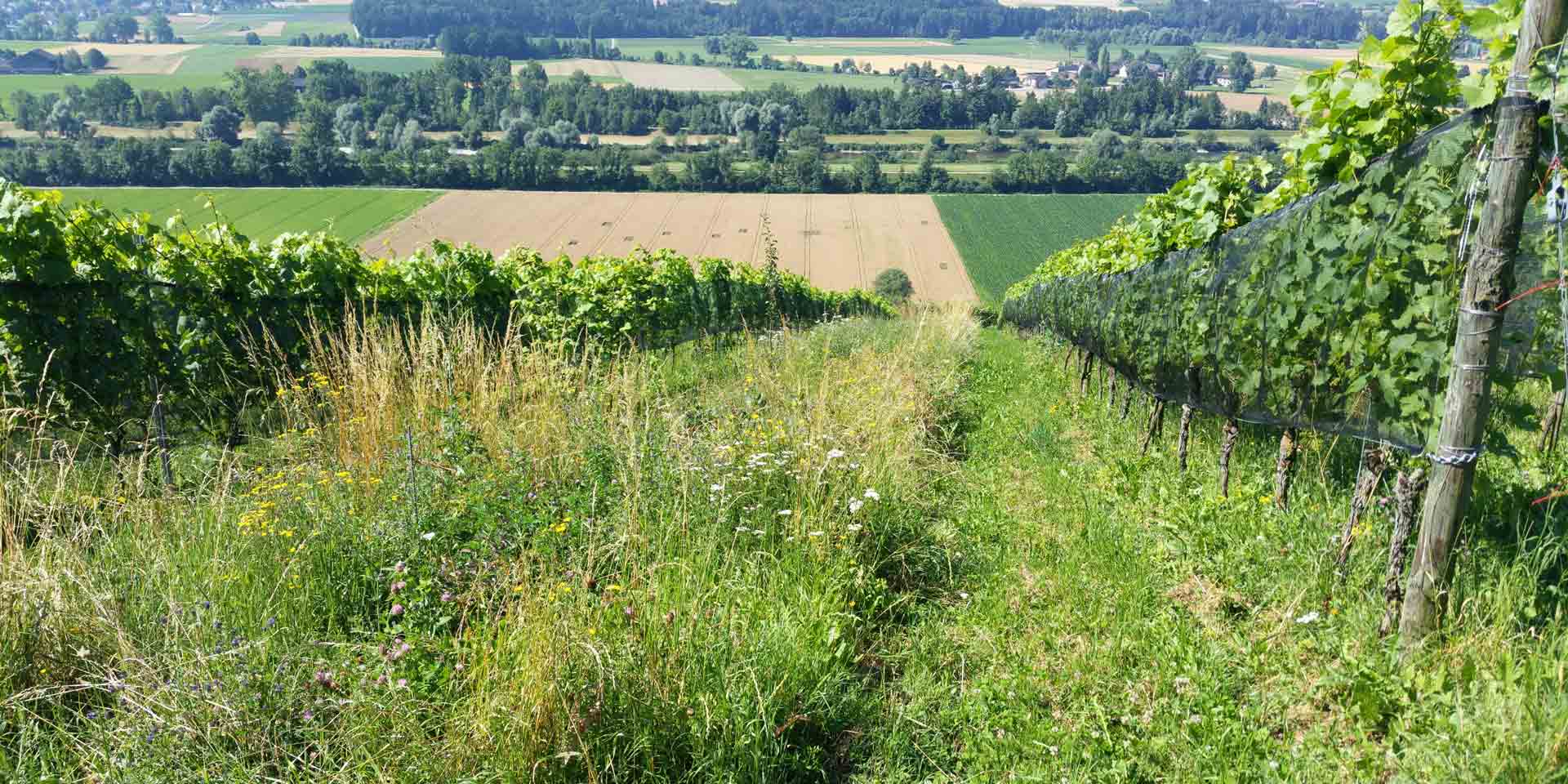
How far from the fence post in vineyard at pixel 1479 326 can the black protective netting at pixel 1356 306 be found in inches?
9.3

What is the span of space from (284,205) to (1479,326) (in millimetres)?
65733

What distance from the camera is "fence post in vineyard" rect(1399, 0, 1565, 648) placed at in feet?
8.32

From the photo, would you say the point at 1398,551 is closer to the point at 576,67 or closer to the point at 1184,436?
the point at 1184,436

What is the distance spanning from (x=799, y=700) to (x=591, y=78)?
135234 millimetres

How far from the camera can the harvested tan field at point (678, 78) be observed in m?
123

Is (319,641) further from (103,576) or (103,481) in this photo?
(103,481)

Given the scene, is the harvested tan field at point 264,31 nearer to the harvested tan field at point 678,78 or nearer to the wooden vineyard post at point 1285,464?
the harvested tan field at point 678,78

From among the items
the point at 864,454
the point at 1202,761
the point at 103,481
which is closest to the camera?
the point at 1202,761

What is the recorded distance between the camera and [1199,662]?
337 centimetres

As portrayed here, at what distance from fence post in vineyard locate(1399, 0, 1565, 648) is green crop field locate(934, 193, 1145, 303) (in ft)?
146

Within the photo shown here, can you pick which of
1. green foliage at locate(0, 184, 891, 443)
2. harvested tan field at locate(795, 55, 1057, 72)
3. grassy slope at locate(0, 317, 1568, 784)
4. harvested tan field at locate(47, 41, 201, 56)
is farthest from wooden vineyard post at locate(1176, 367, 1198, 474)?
harvested tan field at locate(47, 41, 201, 56)

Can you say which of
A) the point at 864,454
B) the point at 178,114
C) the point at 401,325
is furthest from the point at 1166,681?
the point at 178,114

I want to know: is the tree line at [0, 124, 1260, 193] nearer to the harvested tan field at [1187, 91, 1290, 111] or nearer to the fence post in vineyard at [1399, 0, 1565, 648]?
the harvested tan field at [1187, 91, 1290, 111]

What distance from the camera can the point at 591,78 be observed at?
127750 millimetres
